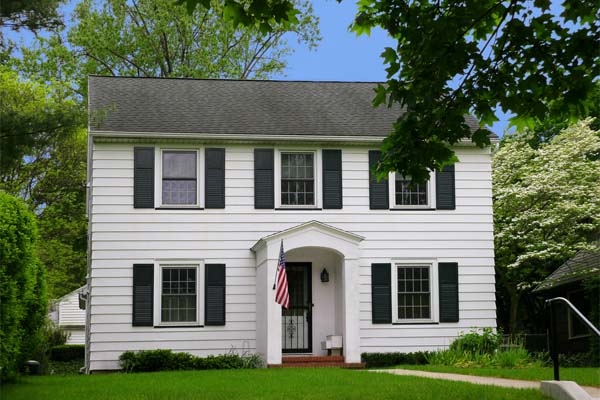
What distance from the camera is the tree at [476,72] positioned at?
10.4m

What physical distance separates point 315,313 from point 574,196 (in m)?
9.00

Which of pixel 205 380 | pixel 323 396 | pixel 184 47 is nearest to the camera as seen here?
pixel 323 396

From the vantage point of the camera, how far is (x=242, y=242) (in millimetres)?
20844

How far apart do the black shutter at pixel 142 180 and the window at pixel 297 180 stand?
3.13m

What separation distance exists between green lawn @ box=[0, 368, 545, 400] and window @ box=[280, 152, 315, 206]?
610 centimetres

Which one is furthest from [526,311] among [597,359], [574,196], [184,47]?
[184,47]

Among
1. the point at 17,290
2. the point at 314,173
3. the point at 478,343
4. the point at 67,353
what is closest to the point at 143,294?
the point at 314,173

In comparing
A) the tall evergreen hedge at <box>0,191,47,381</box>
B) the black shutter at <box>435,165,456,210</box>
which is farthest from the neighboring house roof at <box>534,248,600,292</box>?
the tall evergreen hedge at <box>0,191,47,381</box>

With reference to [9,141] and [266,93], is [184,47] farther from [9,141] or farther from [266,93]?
[9,141]

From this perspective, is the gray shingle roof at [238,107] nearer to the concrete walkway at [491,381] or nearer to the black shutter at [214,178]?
the black shutter at [214,178]

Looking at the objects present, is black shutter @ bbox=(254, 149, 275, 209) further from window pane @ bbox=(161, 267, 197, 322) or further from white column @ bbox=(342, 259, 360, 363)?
white column @ bbox=(342, 259, 360, 363)

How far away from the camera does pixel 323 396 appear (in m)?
11.7

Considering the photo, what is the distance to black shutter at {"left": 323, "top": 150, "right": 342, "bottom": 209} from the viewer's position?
21.1m

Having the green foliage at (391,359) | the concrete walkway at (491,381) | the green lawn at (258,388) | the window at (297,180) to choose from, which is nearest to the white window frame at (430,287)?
→ the green foliage at (391,359)
